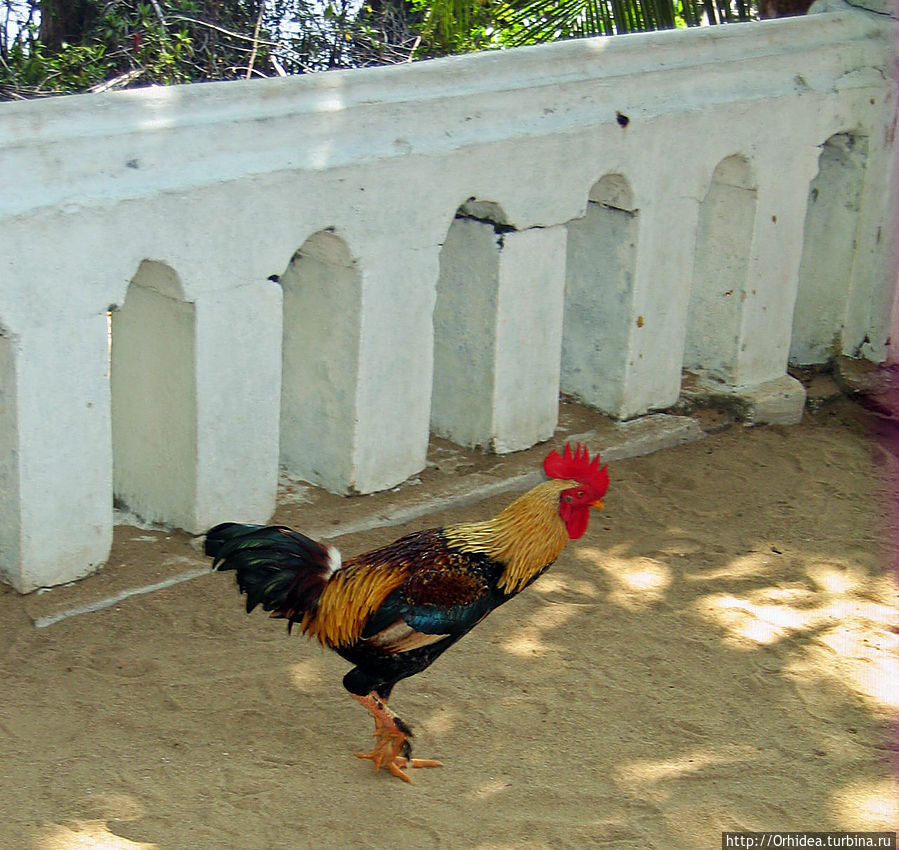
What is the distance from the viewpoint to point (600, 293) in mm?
7969

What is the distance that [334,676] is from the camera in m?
5.79

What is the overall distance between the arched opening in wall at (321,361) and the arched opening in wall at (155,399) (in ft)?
2.88

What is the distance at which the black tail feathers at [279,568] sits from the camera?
194 inches

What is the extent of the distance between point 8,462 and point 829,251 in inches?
219

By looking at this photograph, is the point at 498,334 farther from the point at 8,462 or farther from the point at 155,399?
the point at 8,462

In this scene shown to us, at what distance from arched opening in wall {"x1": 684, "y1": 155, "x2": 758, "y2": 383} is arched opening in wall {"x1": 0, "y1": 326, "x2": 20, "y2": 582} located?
4.47 meters

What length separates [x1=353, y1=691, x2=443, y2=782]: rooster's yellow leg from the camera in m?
4.98

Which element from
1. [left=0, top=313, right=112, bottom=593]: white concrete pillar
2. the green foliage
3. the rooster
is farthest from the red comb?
the green foliage

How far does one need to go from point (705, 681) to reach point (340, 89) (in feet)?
10.6

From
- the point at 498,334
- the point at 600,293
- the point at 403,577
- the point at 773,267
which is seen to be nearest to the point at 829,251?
the point at 773,267

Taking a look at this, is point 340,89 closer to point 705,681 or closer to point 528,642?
point 528,642

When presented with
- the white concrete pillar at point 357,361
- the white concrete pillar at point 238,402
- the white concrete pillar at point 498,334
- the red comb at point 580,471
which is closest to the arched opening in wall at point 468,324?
the white concrete pillar at point 498,334

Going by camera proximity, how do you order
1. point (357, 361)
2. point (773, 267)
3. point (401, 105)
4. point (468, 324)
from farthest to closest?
point (773, 267) < point (468, 324) < point (357, 361) < point (401, 105)

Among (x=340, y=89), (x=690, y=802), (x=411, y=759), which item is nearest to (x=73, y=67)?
(x=340, y=89)
